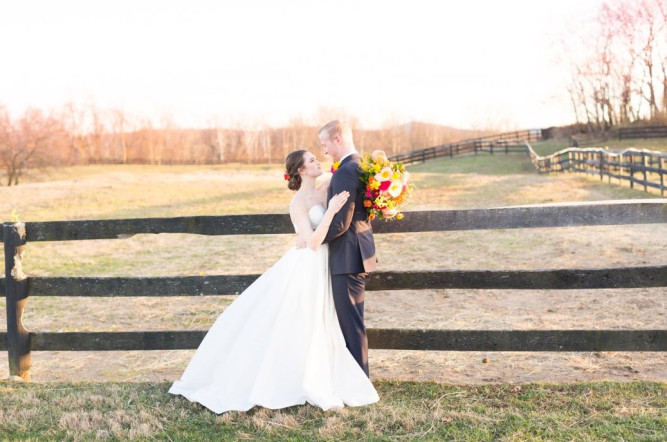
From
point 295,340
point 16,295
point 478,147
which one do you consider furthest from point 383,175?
point 478,147

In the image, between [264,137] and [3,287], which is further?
[264,137]

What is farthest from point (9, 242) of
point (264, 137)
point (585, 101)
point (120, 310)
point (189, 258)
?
point (264, 137)

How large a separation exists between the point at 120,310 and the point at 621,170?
2142 cm

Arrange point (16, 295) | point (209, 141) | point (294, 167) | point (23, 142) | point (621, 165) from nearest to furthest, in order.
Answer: point (294, 167)
point (16, 295)
point (621, 165)
point (23, 142)
point (209, 141)

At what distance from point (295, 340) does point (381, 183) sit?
1272 millimetres

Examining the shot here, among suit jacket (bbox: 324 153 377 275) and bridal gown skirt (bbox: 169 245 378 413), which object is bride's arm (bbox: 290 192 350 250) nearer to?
suit jacket (bbox: 324 153 377 275)

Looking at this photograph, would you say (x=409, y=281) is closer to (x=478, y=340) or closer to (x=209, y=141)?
(x=478, y=340)

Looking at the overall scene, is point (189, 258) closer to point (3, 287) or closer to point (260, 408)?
point (3, 287)

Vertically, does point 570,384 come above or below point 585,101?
below

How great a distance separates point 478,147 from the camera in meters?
58.8

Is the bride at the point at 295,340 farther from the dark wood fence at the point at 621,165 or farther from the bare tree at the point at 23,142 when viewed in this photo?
the bare tree at the point at 23,142

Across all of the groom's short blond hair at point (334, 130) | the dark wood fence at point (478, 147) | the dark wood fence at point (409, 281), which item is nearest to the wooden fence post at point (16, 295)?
the dark wood fence at point (409, 281)

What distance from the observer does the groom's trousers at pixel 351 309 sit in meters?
4.52

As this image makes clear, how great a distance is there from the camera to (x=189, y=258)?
13.4 m
